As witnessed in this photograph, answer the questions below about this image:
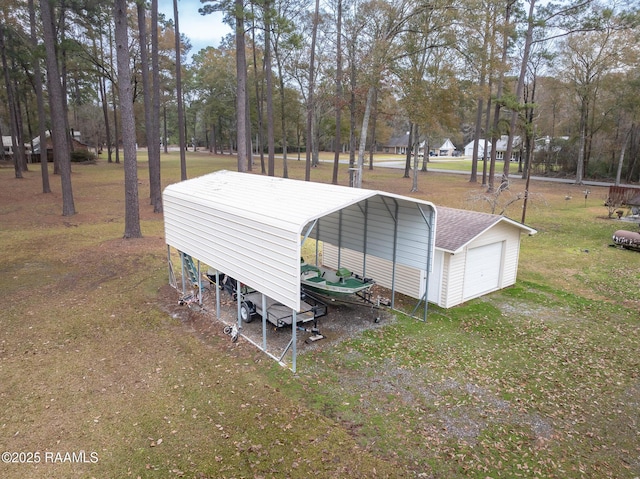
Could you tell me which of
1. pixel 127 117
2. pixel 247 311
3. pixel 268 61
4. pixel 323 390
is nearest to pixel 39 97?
pixel 127 117

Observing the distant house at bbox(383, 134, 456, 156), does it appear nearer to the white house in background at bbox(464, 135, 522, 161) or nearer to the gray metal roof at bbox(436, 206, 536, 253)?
the white house in background at bbox(464, 135, 522, 161)

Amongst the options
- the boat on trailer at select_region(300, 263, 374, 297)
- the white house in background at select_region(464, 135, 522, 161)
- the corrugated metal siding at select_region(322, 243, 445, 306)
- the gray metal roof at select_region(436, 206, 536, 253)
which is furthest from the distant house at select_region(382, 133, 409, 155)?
the boat on trailer at select_region(300, 263, 374, 297)

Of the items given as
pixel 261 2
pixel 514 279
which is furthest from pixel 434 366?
pixel 261 2

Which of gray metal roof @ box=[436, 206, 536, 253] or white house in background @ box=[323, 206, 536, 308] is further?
white house in background @ box=[323, 206, 536, 308]

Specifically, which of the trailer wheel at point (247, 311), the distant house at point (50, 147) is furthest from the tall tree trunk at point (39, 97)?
the distant house at point (50, 147)

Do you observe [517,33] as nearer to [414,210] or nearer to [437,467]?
[414,210]

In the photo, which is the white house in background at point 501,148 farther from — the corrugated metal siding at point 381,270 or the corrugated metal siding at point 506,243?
the corrugated metal siding at point 381,270

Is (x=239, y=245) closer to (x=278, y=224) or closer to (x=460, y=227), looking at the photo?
(x=278, y=224)
